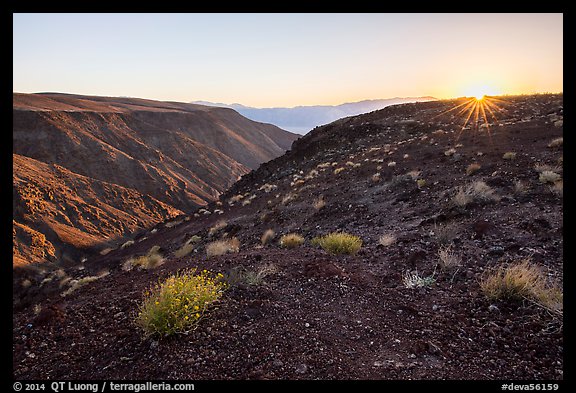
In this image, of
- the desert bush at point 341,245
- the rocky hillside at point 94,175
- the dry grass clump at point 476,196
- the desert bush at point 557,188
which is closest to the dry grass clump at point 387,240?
the desert bush at point 341,245

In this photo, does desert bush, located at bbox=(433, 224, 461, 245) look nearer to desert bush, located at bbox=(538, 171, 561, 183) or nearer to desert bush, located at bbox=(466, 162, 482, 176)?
desert bush, located at bbox=(538, 171, 561, 183)

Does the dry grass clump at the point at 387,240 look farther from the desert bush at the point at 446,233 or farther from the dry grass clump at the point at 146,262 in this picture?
the dry grass clump at the point at 146,262

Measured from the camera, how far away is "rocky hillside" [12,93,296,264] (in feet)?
98.1

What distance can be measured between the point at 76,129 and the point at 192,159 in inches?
782

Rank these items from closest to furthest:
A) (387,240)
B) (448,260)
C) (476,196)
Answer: (448,260)
(387,240)
(476,196)

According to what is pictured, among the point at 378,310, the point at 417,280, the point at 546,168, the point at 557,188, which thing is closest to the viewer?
the point at 378,310

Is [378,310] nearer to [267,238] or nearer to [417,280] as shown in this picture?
[417,280]

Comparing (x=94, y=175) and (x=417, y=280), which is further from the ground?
(x=94, y=175)

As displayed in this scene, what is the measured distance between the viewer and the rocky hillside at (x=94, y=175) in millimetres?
29891

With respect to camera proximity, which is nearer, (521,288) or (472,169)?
(521,288)

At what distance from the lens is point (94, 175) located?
4497cm

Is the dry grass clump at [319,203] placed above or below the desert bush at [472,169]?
below

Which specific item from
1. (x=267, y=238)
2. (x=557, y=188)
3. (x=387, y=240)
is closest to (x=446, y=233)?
(x=387, y=240)

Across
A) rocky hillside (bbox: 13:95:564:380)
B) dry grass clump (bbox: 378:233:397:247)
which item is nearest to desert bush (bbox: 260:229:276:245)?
rocky hillside (bbox: 13:95:564:380)
